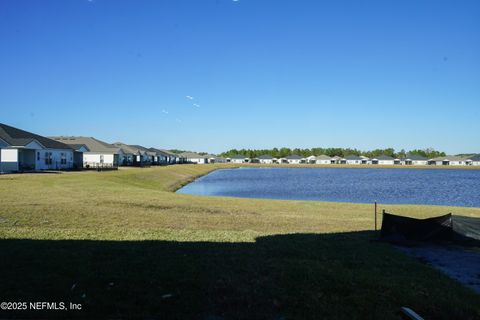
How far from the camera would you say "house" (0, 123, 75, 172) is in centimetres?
4428

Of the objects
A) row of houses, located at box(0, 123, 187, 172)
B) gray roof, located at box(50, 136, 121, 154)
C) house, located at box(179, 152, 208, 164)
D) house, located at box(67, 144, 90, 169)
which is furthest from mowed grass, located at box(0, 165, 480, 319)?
house, located at box(179, 152, 208, 164)

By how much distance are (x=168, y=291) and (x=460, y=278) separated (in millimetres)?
6380

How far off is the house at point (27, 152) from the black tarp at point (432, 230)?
42.3 metres

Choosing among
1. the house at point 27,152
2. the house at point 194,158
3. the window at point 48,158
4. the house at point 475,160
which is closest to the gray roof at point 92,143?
the house at point 27,152

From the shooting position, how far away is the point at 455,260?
10.2 metres

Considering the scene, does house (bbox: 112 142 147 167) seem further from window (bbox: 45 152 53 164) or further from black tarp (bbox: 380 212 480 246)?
black tarp (bbox: 380 212 480 246)

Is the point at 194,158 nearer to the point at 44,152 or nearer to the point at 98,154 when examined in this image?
the point at 98,154

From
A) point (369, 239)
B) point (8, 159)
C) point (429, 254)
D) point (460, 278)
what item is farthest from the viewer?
point (8, 159)

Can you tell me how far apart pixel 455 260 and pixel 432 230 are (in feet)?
9.19

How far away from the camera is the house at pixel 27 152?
44281 millimetres

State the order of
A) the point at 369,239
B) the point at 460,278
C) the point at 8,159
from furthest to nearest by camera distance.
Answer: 1. the point at 8,159
2. the point at 369,239
3. the point at 460,278

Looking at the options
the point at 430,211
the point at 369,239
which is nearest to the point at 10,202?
the point at 369,239

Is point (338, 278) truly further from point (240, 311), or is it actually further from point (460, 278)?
point (460, 278)

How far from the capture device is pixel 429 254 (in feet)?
35.8
